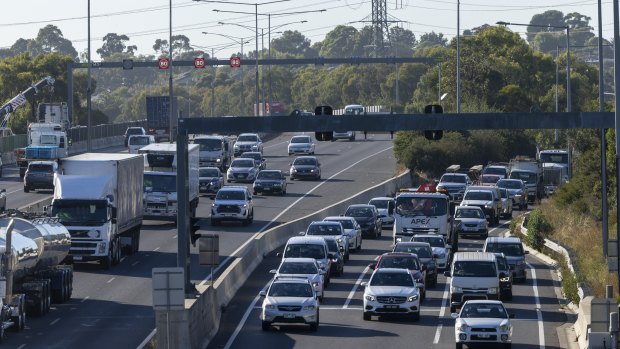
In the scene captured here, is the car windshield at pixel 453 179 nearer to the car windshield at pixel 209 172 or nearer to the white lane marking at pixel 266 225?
the white lane marking at pixel 266 225

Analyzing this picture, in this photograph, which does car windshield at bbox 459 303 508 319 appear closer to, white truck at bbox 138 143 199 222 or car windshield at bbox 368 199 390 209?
white truck at bbox 138 143 199 222

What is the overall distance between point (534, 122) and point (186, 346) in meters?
10.9

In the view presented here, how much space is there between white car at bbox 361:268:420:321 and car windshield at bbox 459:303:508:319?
448cm

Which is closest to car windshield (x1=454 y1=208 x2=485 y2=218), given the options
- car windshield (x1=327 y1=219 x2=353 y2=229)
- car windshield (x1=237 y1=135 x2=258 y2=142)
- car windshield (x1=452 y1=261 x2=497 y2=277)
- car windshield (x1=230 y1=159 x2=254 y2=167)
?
car windshield (x1=327 y1=219 x2=353 y2=229)

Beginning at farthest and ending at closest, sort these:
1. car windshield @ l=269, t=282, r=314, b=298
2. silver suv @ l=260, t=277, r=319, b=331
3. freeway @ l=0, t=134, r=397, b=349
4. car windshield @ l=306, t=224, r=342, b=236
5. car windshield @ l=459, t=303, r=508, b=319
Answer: car windshield @ l=306, t=224, r=342, b=236, car windshield @ l=269, t=282, r=314, b=298, silver suv @ l=260, t=277, r=319, b=331, freeway @ l=0, t=134, r=397, b=349, car windshield @ l=459, t=303, r=508, b=319

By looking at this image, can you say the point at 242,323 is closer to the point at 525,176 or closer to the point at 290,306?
the point at 290,306

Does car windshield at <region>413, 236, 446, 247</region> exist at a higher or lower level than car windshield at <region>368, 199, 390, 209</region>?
lower

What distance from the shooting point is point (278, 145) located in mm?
118750

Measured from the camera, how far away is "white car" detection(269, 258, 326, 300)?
4253 centimetres

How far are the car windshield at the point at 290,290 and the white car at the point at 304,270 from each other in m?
3.91

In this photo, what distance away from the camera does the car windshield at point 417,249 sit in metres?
47.6

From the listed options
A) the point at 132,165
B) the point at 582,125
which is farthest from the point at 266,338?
the point at 132,165

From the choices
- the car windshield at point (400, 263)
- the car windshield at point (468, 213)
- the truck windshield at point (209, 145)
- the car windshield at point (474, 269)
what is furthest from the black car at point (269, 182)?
the car windshield at point (474, 269)

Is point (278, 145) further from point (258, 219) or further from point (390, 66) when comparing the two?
point (390, 66)
